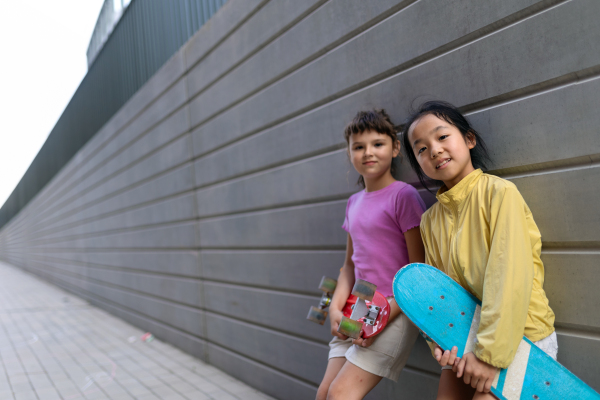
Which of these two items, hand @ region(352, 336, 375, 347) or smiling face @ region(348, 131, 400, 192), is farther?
smiling face @ region(348, 131, 400, 192)

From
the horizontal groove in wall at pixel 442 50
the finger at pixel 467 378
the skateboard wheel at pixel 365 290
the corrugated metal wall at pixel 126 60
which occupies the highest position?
the corrugated metal wall at pixel 126 60

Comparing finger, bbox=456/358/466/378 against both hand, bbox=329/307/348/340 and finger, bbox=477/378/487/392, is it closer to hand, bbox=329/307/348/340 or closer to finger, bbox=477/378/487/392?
finger, bbox=477/378/487/392

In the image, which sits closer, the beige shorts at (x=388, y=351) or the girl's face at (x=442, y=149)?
the girl's face at (x=442, y=149)

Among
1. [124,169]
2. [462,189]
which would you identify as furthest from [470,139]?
[124,169]

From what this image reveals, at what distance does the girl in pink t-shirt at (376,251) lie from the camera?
2062 mm

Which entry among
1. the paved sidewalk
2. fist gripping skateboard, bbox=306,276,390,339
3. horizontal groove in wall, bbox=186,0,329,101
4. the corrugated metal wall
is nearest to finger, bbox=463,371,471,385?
fist gripping skateboard, bbox=306,276,390,339

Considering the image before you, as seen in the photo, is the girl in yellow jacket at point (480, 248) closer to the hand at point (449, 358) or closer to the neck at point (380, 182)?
the hand at point (449, 358)

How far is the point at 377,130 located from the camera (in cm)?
226

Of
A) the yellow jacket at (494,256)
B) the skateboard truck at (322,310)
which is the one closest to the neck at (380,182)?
the yellow jacket at (494,256)

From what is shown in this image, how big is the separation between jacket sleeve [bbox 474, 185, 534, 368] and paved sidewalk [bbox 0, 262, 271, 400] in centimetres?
285

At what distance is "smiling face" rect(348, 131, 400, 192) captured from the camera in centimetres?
224

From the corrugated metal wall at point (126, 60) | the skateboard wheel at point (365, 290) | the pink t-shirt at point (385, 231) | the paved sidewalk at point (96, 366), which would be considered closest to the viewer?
the skateboard wheel at point (365, 290)

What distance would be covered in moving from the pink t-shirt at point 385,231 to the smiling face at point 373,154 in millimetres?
76

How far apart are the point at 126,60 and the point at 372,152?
649 cm
